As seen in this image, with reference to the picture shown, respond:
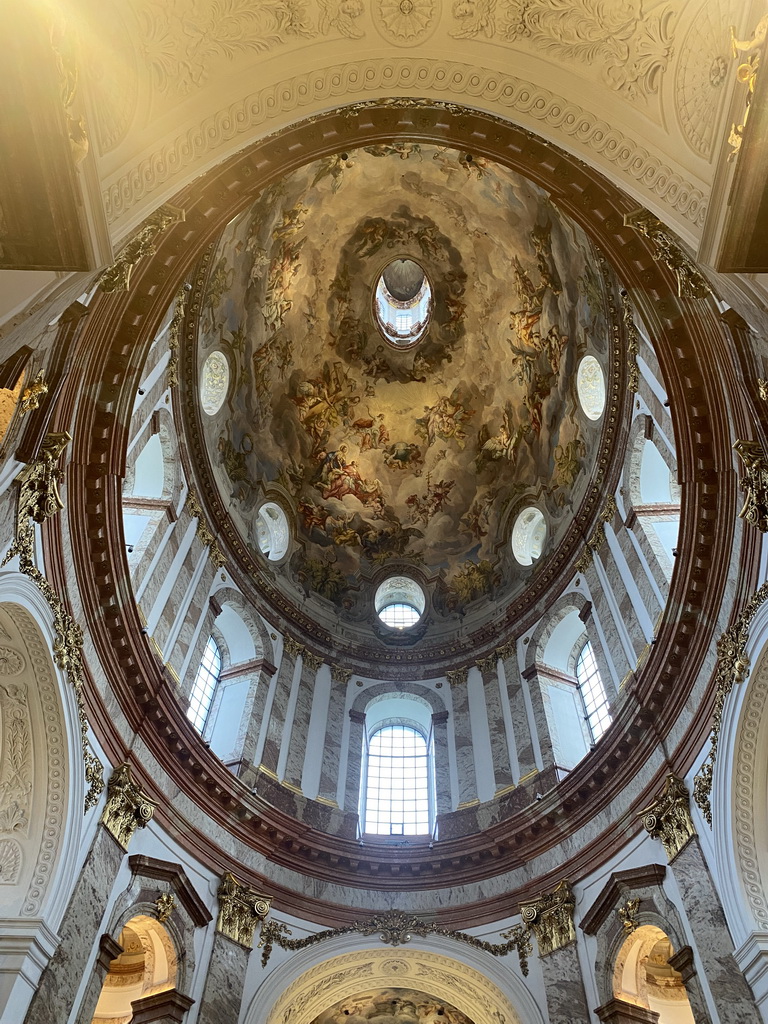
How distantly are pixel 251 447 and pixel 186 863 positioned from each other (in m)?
11.9

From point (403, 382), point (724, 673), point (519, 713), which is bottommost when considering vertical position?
point (724, 673)

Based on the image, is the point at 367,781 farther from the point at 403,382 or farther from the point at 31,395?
the point at 31,395

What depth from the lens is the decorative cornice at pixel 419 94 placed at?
6.50m

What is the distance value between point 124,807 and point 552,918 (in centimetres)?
792

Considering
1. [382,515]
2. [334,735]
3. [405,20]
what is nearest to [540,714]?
[334,735]

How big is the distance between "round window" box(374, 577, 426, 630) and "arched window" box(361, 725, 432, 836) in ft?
12.7

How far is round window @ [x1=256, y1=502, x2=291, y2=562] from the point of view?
22.1 meters

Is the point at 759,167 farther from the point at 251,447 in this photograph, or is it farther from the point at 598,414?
the point at 251,447

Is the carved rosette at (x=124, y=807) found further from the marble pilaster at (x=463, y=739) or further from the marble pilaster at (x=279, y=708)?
the marble pilaster at (x=463, y=739)

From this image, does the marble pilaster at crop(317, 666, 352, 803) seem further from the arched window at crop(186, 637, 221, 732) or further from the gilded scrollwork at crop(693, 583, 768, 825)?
the gilded scrollwork at crop(693, 583, 768, 825)

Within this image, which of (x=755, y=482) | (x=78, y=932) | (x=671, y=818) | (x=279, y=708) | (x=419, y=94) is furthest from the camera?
(x=279, y=708)

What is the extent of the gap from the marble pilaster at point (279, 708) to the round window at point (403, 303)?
11.2 m

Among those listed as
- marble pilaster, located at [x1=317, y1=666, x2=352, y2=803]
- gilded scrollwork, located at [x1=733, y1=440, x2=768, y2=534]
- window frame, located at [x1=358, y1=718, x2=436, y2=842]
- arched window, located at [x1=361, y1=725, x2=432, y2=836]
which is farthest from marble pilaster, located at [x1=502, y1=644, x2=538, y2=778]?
gilded scrollwork, located at [x1=733, y1=440, x2=768, y2=534]

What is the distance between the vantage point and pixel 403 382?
25.4 m
